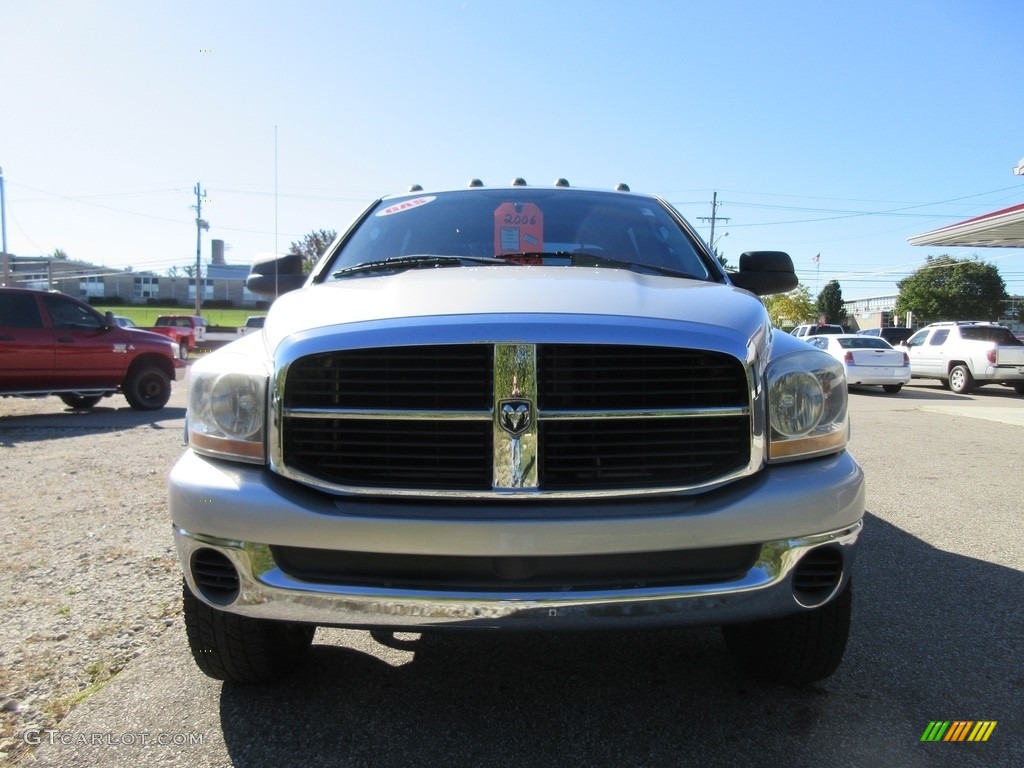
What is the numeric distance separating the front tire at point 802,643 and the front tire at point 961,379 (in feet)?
58.9

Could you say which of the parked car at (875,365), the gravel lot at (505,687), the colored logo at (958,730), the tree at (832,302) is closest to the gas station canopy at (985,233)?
the parked car at (875,365)

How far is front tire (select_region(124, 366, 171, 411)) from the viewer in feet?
37.4

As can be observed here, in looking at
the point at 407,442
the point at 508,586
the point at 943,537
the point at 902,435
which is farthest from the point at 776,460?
the point at 902,435

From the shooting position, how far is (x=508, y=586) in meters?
2.00

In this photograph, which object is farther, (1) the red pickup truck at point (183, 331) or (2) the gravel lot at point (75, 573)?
(1) the red pickup truck at point (183, 331)

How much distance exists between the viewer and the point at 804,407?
2.21 meters

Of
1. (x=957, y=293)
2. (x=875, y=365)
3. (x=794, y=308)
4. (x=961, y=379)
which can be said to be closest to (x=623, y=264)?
(x=875, y=365)

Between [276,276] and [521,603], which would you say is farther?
[276,276]

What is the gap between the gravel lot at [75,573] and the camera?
8.65ft

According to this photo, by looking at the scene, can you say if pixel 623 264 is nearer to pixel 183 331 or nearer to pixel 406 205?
pixel 406 205

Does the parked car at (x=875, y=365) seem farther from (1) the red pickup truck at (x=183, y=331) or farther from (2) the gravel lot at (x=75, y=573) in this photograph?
(1) the red pickup truck at (x=183, y=331)

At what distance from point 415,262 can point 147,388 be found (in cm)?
1010

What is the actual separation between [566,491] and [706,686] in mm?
1072

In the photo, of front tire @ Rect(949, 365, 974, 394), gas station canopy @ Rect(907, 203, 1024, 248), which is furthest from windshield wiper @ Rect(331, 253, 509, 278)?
gas station canopy @ Rect(907, 203, 1024, 248)
